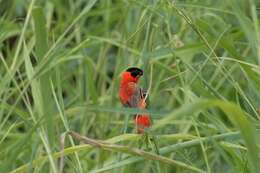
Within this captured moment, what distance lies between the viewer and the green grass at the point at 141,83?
1.74 metres

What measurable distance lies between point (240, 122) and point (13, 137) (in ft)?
5.47

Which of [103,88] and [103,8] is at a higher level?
[103,8]

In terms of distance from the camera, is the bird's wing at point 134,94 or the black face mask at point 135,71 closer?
the bird's wing at point 134,94

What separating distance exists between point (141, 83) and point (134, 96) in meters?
0.32

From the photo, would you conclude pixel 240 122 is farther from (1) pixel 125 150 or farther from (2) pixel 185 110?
(1) pixel 125 150

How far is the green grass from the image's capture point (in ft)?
5.69

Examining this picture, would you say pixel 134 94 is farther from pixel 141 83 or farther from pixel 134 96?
pixel 141 83

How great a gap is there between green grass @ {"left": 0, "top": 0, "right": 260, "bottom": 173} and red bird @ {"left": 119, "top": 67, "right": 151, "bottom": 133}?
0.03 m

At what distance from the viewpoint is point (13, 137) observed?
281cm

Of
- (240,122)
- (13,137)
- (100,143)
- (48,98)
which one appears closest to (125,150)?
(100,143)

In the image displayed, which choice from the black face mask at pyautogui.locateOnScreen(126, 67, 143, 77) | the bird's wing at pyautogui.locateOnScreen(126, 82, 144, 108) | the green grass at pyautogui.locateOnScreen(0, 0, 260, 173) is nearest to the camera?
the green grass at pyautogui.locateOnScreen(0, 0, 260, 173)

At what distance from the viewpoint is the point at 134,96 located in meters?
1.90

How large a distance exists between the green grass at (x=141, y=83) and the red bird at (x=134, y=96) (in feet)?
0.10

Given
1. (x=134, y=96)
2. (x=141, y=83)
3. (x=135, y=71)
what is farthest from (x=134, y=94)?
(x=141, y=83)
